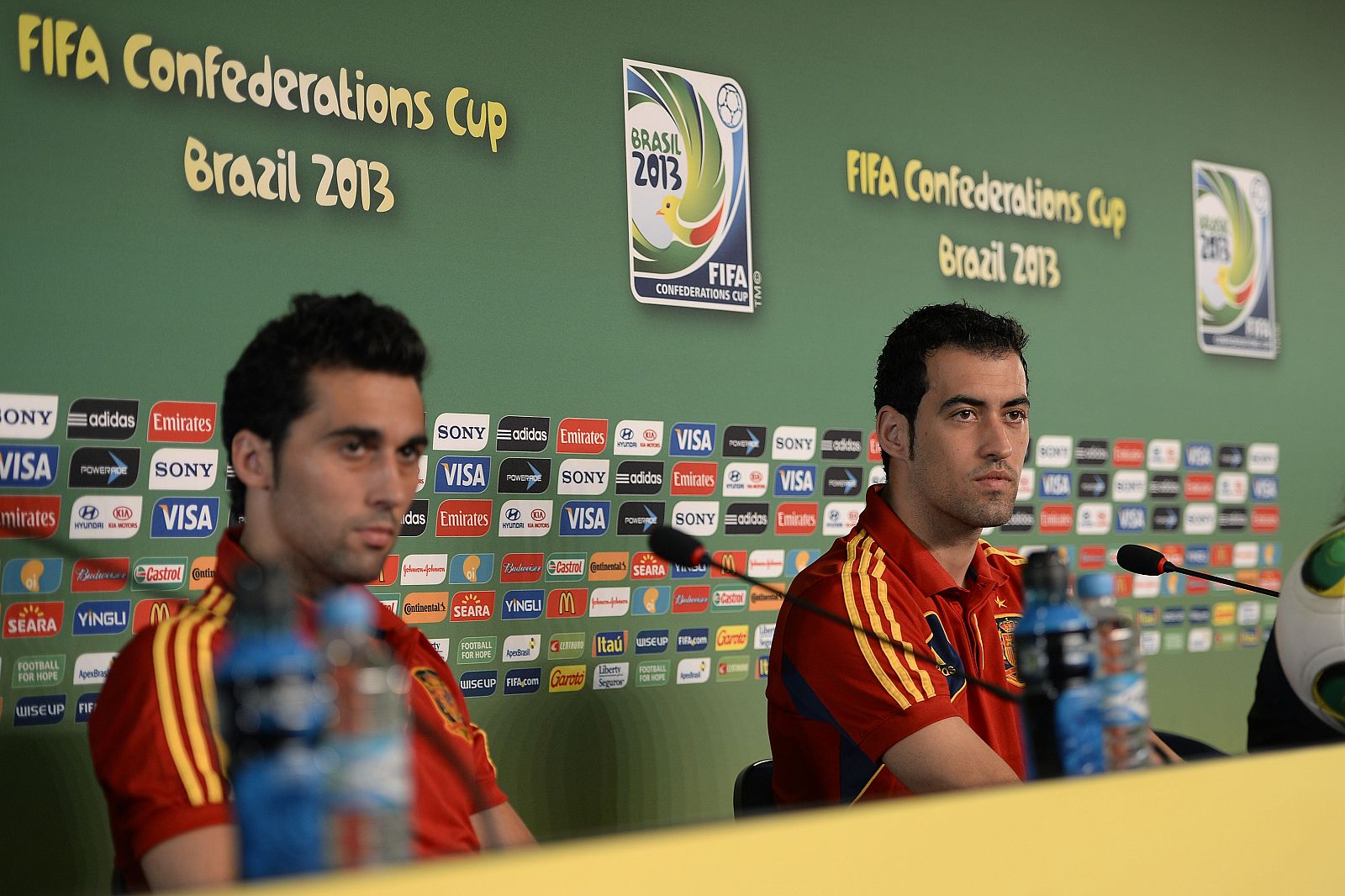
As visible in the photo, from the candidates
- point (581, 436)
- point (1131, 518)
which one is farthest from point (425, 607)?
point (1131, 518)

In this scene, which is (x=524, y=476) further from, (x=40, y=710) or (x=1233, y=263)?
(x=1233, y=263)

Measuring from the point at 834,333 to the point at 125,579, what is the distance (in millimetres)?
1408

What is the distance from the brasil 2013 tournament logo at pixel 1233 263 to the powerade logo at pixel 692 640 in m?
1.58

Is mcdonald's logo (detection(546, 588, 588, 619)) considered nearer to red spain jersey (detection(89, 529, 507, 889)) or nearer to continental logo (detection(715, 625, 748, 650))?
continental logo (detection(715, 625, 748, 650))

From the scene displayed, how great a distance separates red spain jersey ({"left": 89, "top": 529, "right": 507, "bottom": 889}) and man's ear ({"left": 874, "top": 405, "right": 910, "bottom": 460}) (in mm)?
926

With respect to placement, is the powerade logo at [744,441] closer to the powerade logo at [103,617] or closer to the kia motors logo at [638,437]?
the kia motors logo at [638,437]

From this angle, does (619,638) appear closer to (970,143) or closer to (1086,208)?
(970,143)

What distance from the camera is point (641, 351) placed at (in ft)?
7.73

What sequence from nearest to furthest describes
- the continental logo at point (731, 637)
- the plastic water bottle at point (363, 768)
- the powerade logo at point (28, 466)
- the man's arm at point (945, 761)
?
the plastic water bottle at point (363, 768) < the man's arm at point (945, 761) < the powerade logo at point (28, 466) < the continental logo at point (731, 637)

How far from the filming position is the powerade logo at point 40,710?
5.74 feet

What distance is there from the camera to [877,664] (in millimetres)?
1673

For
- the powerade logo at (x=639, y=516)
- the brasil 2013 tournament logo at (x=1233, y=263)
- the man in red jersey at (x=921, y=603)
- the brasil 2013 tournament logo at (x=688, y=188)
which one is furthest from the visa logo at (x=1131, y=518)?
the powerade logo at (x=639, y=516)

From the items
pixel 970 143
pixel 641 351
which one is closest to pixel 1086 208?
pixel 970 143

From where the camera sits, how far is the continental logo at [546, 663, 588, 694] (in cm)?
221
